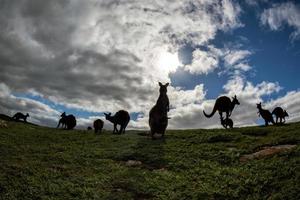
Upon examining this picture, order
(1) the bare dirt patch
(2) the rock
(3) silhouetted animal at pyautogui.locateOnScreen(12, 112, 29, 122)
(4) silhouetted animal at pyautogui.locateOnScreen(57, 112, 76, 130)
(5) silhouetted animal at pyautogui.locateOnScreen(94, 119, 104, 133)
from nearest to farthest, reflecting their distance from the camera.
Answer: (1) the bare dirt patch
(2) the rock
(5) silhouetted animal at pyautogui.locateOnScreen(94, 119, 104, 133)
(4) silhouetted animal at pyautogui.locateOnScreen(57, 112, 76, 130)
(3) silhouetted animal at pyautogui.locateOnScreen(12, 112, 29, 122)

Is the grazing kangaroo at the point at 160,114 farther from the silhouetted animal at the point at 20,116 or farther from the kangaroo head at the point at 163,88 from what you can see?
the silhouetted animal at the point at 20,116

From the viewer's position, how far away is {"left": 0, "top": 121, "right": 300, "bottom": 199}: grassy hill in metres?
14.3

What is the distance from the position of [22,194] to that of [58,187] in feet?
5.13

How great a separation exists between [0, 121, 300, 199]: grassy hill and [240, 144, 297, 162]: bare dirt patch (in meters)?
0.42

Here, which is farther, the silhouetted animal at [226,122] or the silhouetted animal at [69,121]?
the silhouetted animal at [69,121]

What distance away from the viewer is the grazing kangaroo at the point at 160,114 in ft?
92.0

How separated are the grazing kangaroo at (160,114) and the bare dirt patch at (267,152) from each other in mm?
10341

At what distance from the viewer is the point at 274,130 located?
2600 centimetres

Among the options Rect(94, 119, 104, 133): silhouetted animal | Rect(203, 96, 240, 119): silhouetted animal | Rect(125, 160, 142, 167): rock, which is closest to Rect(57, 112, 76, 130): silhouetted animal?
Rect(94, 119, 104, 133): silhouetted animal

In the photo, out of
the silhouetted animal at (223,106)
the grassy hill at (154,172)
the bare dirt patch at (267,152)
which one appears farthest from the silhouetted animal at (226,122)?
the bare dirt patch at (267,152)

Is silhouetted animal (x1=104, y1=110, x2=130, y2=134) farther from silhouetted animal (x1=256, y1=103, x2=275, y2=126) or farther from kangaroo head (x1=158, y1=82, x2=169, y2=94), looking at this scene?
silhouetted animal (x1=256, y1=103, x2=275, y2=126)

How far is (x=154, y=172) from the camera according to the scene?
57.3 ft

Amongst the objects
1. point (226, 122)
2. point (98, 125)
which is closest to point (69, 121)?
point (98, 125)

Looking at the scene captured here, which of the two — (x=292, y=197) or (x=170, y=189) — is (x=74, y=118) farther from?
(x=292, y=197)
